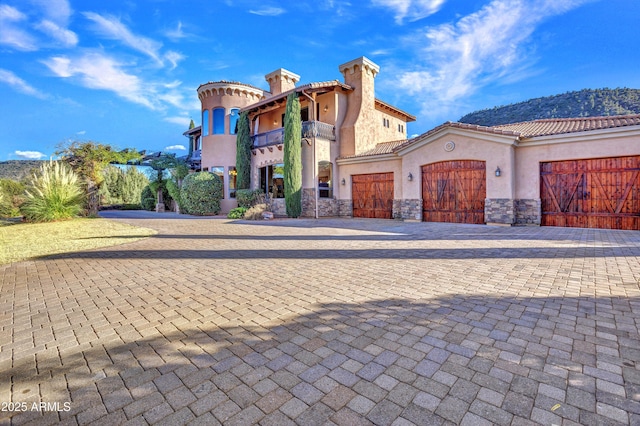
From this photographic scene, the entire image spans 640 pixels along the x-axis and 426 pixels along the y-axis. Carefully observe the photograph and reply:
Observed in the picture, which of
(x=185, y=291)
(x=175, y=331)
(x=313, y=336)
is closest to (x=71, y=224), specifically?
(x=185, y=291)

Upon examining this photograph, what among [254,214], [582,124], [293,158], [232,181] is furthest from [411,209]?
[232,181]

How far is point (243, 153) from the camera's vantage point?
2097cm

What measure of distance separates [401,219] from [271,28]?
14430 millimetres

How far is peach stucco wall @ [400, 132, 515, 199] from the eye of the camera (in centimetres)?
1216

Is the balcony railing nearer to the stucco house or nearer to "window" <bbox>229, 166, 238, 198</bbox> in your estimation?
the stucco house

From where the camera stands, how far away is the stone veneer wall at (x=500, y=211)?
1210 cm

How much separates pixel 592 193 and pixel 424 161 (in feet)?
21.6

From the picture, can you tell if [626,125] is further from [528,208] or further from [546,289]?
[546,289]

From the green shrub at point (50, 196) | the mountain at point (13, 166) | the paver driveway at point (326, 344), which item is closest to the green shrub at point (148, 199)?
the green shrub at point (50, 196)

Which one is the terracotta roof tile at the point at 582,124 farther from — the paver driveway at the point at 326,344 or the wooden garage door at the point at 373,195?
the paver driveway at the point at 326,344

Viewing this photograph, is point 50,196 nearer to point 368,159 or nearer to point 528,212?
point 368,159

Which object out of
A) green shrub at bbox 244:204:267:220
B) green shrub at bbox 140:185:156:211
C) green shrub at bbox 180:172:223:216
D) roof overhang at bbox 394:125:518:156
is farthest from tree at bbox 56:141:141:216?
roof overhang at bbox 394:125:518:156

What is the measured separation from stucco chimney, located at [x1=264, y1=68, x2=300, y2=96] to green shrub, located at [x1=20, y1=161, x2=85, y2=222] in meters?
15.1

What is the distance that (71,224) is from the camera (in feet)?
42.3
